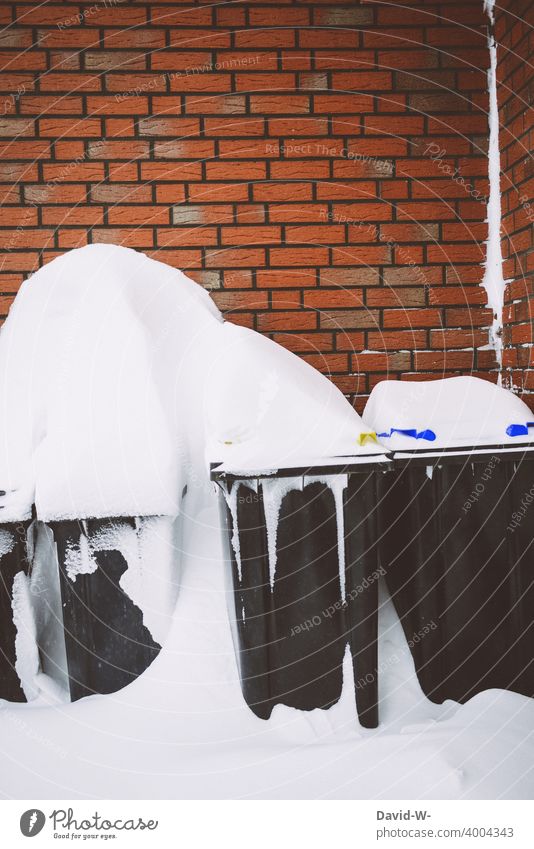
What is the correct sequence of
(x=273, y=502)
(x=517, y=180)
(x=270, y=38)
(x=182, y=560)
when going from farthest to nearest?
(x=270, y=38)
(x=517, y=180)
(x=182, y=560)
(x=273, y=502)

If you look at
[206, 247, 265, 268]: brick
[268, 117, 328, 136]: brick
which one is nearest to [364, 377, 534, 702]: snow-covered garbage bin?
[206, 247, 265, 268]: brick

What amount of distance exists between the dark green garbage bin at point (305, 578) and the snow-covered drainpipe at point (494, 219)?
1602mm

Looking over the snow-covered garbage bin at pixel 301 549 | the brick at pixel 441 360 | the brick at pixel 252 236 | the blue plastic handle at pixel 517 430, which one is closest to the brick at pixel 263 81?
the brick at pixel 252 236

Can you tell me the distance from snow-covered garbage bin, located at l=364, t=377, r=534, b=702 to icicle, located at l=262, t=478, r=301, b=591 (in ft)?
1.24

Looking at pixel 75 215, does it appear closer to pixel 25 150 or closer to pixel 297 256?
pixel 25 150

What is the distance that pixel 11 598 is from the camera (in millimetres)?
1951

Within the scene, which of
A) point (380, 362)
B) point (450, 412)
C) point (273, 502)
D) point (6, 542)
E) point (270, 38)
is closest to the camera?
point (273, 502)

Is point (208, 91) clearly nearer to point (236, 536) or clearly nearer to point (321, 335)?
point (321, 335)

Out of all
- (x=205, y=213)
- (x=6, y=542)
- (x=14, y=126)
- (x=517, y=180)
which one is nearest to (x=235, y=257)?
(x=205, y=213)

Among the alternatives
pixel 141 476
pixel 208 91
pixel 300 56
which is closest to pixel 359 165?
pixel 300 56

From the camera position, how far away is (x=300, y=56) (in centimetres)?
295

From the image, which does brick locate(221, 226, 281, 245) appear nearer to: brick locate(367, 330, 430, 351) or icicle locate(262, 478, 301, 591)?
brick locate(367, 330, 430, 351)

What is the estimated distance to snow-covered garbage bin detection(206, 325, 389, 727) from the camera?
1791 mm

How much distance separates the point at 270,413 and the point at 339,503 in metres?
0.35
